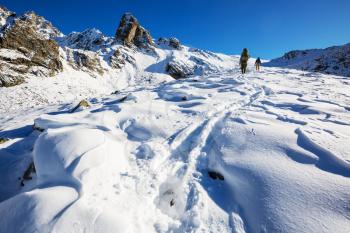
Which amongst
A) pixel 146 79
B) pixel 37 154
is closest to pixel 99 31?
pixel 146 79

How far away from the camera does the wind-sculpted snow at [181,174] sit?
2870mm

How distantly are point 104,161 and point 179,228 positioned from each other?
1824 mm

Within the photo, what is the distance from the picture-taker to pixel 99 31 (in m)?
72.8

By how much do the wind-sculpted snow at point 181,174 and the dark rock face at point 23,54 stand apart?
778 inches

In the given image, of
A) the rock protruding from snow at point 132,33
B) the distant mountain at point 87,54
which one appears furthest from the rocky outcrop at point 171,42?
the rock protruding from snow at point 132,33

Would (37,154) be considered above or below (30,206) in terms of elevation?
above

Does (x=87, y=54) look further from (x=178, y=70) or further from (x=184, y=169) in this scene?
(x=184, y=169)

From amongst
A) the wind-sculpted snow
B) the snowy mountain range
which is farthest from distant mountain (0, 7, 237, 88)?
the wind-sculpted snow

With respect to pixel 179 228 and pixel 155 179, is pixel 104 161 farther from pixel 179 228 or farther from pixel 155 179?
pixel 179 228

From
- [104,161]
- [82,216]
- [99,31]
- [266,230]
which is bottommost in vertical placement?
[266,230]

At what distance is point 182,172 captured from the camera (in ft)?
13.6

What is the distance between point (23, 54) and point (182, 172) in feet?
94.8

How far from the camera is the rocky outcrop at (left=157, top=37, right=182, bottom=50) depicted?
75812mm

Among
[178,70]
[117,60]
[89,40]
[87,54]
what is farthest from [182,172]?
[89,40]
